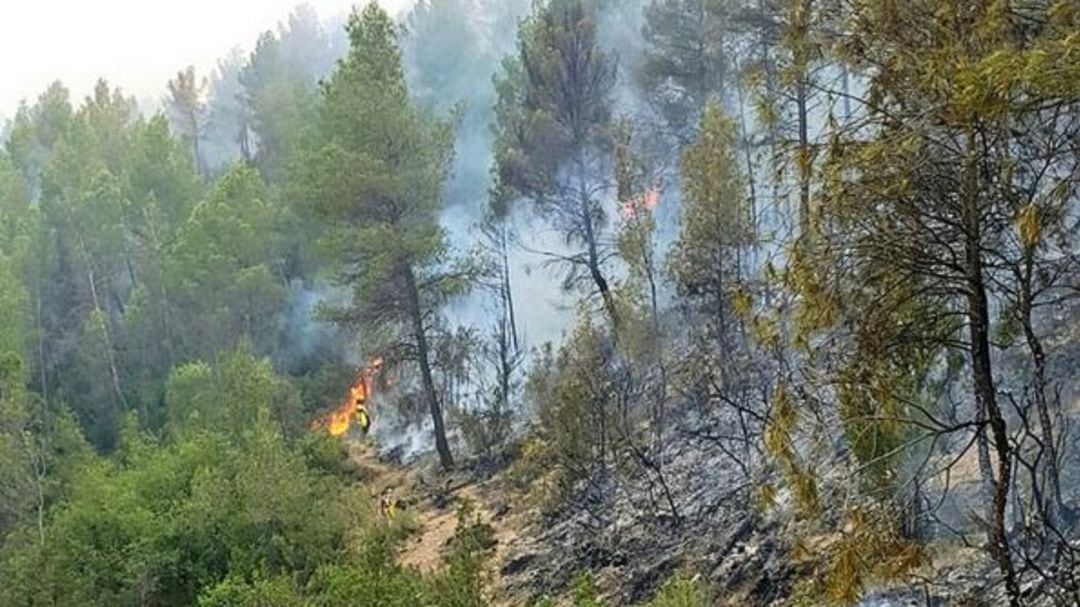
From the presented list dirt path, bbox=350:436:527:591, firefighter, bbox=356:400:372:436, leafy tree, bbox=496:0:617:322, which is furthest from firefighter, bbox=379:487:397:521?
leafy tree, bbox=496:0:617:322

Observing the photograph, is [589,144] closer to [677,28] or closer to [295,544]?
[677,28]

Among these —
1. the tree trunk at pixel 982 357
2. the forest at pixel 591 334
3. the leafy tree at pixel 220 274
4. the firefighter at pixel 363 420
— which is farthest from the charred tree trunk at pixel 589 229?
the tree trunk at pixel 982 357

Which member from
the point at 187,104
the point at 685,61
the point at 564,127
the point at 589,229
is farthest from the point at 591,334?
the point at 187,104

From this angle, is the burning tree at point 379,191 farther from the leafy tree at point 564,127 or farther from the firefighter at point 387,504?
the leafy tree at point 564,127

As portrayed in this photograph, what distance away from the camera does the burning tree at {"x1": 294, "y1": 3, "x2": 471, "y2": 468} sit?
899 inches

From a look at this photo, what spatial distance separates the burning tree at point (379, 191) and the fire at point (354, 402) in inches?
140

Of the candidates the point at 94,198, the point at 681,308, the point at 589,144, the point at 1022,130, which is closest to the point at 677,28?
the point at 589,144

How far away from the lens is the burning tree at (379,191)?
899 inches

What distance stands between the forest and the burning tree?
→ 9cm

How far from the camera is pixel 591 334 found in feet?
57.0

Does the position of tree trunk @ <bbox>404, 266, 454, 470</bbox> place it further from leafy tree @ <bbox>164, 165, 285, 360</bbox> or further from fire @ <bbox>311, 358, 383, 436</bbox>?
leafy tree @ <bbox>164, 165, 285, 360</bbox>

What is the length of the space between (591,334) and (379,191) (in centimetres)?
776

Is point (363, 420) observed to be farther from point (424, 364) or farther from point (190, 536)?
point (190, 536)

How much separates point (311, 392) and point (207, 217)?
18.5ft
